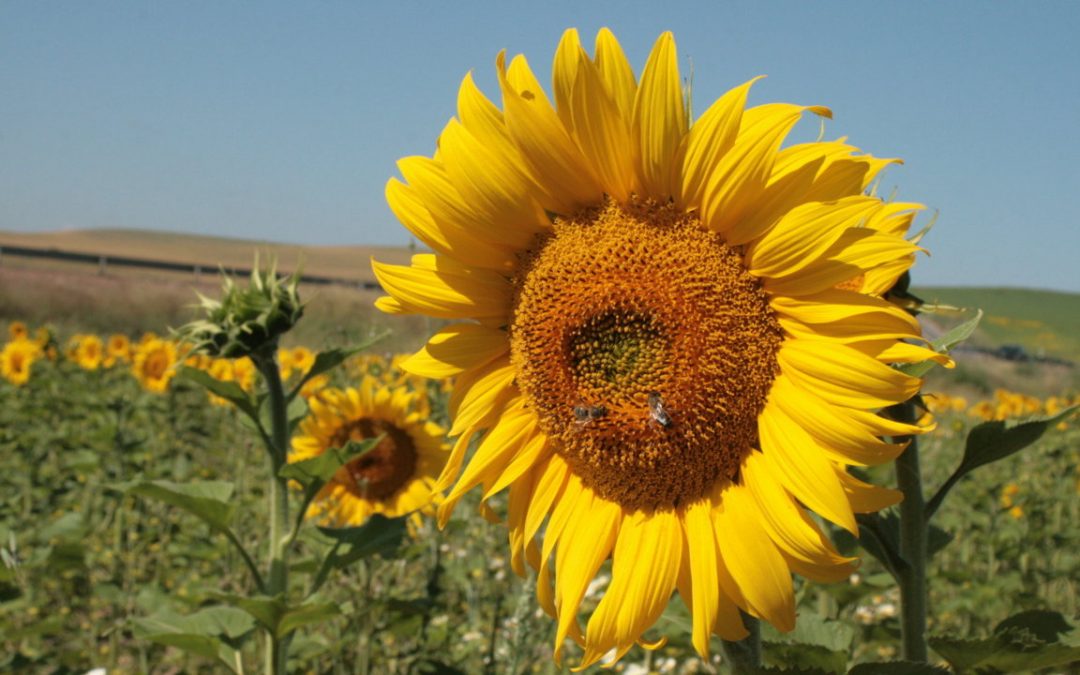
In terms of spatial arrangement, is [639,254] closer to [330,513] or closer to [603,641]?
[603,641]

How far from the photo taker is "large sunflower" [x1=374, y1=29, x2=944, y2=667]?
1.48 m

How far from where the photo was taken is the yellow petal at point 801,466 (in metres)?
1.43

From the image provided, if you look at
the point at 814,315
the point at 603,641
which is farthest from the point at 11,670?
the point at 814,315

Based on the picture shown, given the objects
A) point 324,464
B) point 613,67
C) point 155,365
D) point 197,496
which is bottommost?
point 155,365

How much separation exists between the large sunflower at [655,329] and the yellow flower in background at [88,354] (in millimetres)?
9025

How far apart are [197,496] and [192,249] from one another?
7022 centimetres

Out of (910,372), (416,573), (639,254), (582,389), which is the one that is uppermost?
(639,254)

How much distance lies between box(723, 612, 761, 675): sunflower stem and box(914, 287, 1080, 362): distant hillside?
5030 centimetres

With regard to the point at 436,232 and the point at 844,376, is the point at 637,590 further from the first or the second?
the point at 436,232

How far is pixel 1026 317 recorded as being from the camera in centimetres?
6281

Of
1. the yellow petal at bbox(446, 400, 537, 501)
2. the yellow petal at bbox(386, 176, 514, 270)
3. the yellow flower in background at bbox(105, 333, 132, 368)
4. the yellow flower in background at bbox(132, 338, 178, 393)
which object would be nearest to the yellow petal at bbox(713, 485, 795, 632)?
the yellow petal at bbox(446, 400, 537, 501)

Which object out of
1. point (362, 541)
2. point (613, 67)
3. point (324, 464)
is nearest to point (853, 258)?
point (613, 67)

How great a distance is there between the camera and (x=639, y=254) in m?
1.72

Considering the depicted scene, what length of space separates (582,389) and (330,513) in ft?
9.54
